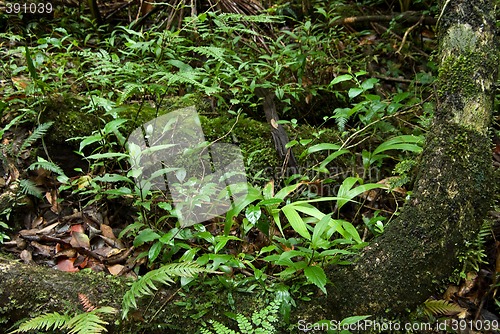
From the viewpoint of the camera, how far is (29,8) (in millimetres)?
4586

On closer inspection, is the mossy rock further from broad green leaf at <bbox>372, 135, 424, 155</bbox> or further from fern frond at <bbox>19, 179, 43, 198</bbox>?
broad green leaf at <bbox>372, 135, 424, 155</bbox>

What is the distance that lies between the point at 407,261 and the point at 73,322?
157cm

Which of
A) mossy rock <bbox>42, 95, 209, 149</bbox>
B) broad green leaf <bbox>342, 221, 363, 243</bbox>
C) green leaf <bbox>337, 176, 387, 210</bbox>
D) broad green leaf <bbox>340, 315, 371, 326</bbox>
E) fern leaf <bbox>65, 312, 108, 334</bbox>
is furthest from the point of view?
mossy rock <bbox>42, 95, 209, 149</bbox>

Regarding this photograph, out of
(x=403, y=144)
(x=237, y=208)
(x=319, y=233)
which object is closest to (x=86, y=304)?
(x=237, y=208)

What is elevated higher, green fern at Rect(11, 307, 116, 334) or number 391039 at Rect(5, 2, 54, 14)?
number 391039 at Rect(5, 2, 54, 14)

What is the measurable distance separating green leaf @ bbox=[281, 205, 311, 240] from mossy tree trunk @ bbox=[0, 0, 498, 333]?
0.79ft

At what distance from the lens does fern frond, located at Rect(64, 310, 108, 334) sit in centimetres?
182

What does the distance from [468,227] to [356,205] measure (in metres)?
1.06

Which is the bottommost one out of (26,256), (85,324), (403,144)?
(26,256)

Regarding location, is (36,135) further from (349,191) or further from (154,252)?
(349,191)

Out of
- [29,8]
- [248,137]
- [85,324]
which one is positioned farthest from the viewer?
[29,8]

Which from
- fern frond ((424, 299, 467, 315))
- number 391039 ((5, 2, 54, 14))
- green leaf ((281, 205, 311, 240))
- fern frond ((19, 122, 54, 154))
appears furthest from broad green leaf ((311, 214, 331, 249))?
number 391039 ((5, 2, 54, 14))

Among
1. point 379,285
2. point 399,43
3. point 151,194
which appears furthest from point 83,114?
point 399,43

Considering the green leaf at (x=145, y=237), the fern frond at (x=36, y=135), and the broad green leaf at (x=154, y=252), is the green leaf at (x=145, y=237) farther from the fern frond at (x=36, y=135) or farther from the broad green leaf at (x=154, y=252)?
the fern frond at (x=36, y=135)
